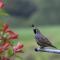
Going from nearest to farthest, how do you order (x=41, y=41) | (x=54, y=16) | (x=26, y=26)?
(x=41, y=41) → (x=26, y=26) → (x=54, y=16)

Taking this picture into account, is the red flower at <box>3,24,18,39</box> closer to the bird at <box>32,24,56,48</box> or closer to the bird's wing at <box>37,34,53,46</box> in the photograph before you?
the bird at <box>32,24,56,48</box>

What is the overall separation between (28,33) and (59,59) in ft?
12.0

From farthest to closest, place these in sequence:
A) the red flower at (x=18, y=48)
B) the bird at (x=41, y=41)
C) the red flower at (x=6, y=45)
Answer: the bird at (x=41, y=41), the red flower at (x=18, y=48), the red flower at (x=6, y=45)

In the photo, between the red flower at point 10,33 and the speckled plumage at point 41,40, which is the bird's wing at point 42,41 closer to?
the speckled plumage at point 41,40

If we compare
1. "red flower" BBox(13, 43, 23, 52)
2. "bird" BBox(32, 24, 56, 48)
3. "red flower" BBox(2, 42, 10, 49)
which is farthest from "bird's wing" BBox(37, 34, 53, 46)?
"red flower" BBox(2, 42, 10, 49)

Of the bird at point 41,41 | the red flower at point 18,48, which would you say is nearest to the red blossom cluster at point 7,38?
the red flower at point 18,48

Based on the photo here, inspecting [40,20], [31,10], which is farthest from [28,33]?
[31,10]

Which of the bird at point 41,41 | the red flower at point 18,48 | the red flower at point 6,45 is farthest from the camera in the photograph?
the bird at point 41,41

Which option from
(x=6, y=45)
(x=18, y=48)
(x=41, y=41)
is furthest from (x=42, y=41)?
(x=6, y=45)

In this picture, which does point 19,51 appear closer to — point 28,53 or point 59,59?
point 59,59

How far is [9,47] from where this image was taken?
2990 millimetres

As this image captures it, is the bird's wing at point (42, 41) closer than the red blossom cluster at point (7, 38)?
No

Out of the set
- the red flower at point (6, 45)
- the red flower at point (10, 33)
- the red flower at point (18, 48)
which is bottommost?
the red flower at point (18, 48)

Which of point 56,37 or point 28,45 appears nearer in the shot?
point 28,45
